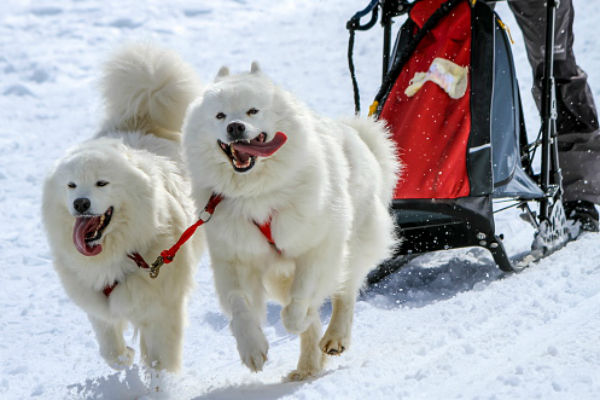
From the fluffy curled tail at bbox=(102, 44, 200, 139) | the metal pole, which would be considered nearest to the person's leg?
the metal pole

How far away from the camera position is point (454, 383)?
2545 millimetres

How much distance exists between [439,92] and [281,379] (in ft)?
6.44

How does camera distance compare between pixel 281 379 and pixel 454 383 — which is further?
pixel 281 379

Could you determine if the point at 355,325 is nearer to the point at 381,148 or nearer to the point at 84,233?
the point at 381,148

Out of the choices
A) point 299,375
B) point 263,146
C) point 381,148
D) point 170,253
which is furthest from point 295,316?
point 381,148

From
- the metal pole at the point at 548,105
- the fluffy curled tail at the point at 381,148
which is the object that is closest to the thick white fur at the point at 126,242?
the fluffy curled tail at the point at 381,148

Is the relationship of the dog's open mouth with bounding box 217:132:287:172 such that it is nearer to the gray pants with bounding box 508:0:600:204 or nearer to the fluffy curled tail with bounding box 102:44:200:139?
the fluffy curled tail with bounding box 102:44:200:139

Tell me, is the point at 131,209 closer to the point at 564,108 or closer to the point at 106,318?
the point at 106,318

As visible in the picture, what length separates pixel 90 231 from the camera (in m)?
3.05

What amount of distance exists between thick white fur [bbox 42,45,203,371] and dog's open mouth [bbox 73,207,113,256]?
36 millimetres

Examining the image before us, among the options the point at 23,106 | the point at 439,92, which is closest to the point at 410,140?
the point at 439,92

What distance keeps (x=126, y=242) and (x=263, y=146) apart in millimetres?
767

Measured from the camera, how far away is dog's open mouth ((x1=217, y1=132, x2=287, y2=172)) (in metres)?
2.85

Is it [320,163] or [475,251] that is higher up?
[320,163]
